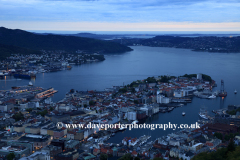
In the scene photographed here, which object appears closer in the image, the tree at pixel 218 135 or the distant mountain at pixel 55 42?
the tree at pixel 218 135

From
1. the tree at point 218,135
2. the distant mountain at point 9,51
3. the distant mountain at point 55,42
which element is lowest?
the tree at point 218,135

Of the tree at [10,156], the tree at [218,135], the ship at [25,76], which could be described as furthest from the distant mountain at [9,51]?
the tree at [218,135]

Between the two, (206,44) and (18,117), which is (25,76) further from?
(206,44)

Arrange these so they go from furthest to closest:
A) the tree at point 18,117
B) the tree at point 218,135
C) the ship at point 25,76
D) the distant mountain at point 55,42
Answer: the distant mountain at point 55,42 → the ship at point 25,76 → the tree at point 18,117 → the tree at point 218,135

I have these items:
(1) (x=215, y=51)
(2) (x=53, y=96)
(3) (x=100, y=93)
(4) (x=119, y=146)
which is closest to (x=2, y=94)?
(2) (x=53, y=96)

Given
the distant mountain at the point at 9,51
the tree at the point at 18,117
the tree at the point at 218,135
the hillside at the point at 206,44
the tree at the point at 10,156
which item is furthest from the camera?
the hillside at the point at 206,44

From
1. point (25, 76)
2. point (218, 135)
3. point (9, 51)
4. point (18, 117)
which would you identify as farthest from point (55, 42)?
point (218, 135)

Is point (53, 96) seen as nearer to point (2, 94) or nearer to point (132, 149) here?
point (2, 94)

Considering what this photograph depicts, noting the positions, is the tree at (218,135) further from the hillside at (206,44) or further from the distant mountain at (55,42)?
the hillside at (206,44)

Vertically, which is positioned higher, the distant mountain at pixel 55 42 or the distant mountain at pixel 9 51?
the distant mountain at pixel 55 42
